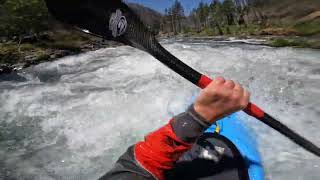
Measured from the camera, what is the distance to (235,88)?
1.51 metres

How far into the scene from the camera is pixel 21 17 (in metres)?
33.1

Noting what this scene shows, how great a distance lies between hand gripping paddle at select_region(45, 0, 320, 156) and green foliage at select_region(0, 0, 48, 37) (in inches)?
1300

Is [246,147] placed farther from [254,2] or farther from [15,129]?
[254,2]

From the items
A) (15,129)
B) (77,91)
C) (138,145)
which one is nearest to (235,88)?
(138,145)

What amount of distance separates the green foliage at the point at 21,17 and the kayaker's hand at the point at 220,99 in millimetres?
34031

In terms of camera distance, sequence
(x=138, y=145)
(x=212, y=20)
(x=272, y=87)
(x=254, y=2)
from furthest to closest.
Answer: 1. (x=212, y=20)
2. (x=254, y=2)
3. (x=272, y=87)
4. (x=138, y=145)

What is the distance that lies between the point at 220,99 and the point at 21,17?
1372 inches

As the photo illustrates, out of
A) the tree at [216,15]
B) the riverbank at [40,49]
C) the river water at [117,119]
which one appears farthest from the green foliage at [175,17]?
the river water at [117,119]

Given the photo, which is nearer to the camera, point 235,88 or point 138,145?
point 235,88

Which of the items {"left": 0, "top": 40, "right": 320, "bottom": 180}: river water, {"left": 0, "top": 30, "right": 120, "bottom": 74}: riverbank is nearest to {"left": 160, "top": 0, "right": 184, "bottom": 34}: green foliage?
{"left": 0, "top": 30, "right": 120, "bottom": 74}: riverbank

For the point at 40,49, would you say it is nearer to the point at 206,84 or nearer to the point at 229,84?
the point at 206,84

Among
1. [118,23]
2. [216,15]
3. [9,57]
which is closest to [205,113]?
[118,23]

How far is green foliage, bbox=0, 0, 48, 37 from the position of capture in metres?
32.6

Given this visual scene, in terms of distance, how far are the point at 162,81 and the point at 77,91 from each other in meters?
2.11
